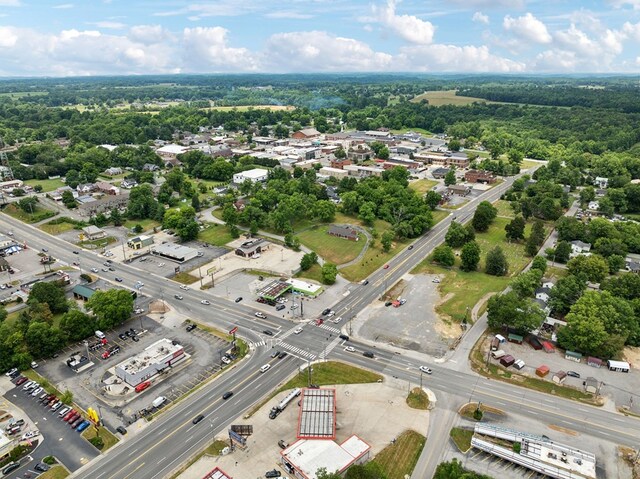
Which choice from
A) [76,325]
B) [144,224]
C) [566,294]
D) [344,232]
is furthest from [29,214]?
[566,294]

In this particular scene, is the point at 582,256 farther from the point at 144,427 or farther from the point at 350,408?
the point at 144,427

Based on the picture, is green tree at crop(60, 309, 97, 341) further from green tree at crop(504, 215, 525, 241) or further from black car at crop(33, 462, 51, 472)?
green tree at crop(504, 215, 525, 241)

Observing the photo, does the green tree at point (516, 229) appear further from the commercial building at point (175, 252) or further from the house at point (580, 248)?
the commercial building at point (175, 252)

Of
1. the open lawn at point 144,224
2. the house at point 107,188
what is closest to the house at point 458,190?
the open lawn at point 144,224

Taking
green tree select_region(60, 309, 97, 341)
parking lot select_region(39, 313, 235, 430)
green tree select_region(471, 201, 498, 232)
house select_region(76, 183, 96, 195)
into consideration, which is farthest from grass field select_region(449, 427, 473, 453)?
house select_region(76, 183, 96, 195)

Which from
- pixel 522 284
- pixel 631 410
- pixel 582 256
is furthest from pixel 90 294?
pixel 582 256

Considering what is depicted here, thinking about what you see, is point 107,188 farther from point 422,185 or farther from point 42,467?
point 42,467
